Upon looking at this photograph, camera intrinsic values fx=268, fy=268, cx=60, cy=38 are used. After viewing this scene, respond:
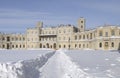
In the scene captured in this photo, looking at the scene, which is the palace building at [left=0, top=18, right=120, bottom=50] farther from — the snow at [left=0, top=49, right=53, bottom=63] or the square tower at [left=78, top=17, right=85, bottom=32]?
the snow at [left=0, top=49, right=53, bottom=63]

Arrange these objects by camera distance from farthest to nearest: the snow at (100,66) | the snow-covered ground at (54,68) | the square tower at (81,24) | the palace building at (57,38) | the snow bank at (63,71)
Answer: the square tower at (81,24) → the palace building at (57,38) → the snow at (100,66) → the snow bank at (63,71) → the snow-covered ground at (54,68)

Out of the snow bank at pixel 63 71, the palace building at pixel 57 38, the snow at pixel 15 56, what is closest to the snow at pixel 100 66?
the snow bank at pixel 63 71

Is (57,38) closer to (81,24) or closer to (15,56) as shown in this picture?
(81,24)

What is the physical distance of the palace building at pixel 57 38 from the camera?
95287 mm

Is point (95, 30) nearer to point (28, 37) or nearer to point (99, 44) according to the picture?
point (99, 44)

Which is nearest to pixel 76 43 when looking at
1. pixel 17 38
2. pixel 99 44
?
pixel 99 44

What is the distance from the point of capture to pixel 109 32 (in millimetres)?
83188

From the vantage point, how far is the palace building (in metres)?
95.3

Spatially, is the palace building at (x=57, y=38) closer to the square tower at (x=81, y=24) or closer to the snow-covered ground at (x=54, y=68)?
the square tower at (x=81, y=24)

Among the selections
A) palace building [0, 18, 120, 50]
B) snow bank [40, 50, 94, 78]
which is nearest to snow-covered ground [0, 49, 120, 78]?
snow bank [40, 50, 94, 78]

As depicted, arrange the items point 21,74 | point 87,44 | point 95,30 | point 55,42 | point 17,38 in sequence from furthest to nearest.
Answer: point 17,38, point 55,42, point 87,44, point 95,30, point 21,74

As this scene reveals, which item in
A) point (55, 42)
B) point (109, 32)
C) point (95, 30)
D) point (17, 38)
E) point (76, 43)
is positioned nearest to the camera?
point (109, 32)

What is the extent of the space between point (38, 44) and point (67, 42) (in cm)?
1398

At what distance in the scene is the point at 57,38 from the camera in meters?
114
